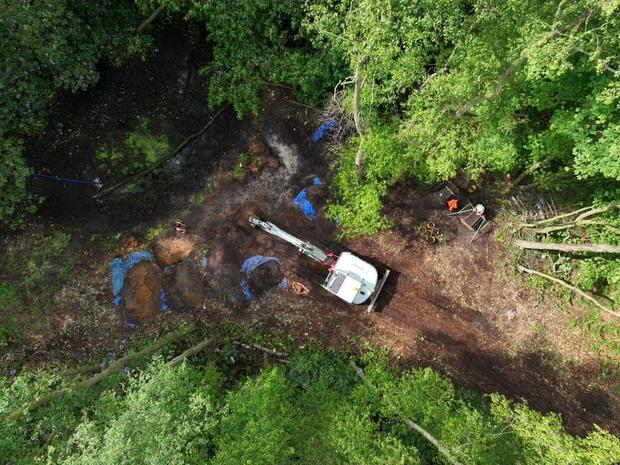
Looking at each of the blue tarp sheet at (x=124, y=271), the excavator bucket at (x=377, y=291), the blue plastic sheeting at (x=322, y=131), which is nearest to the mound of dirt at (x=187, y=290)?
the blue tarp sheet at (x=124, y=271)

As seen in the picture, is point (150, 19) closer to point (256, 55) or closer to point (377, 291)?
point (256, 55)

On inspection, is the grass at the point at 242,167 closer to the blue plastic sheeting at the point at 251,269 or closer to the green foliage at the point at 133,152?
the green foliage at the point at 133,152

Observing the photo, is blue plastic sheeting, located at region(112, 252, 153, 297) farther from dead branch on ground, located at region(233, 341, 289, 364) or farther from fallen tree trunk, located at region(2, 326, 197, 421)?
dead branch on ground, located at region(233, 341, 289, 364)

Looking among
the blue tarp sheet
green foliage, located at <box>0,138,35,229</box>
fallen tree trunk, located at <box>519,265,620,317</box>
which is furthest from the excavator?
green foliage, located at <box>0,138,35,229</box>

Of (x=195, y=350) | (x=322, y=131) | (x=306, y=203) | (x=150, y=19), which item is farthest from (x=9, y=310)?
(x=322, y=131)

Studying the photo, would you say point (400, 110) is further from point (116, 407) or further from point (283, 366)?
point (116, 407)

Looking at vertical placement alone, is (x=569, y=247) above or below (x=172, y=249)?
above
